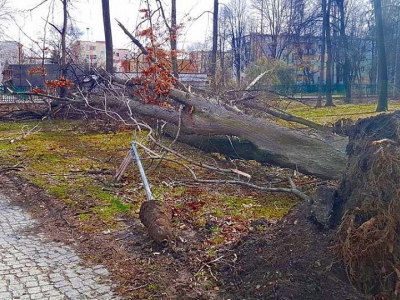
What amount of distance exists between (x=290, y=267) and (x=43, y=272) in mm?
1978

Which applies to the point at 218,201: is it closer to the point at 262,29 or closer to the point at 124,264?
the point at 124,264

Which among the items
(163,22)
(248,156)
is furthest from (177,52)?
(248,156)

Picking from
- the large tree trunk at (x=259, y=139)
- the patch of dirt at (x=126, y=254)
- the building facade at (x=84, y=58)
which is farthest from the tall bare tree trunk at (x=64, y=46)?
the patch of dirt at (x=126, y=254)

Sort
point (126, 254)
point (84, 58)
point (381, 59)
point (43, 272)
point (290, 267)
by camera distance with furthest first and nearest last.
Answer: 1. point (381, 59)
2. point (84, 58)
3. point (126, 254)
4. point (43, 272)
5. point (290, 267)

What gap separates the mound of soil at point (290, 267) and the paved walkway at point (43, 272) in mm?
974

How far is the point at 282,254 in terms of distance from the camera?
3.22 metres

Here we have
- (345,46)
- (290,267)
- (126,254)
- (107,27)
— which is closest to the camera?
(290,267)

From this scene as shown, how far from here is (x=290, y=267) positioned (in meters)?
3.04

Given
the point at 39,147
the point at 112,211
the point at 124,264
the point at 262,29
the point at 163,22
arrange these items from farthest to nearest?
the point at 262,29, the point at 163,22, the point at 39,147, the point at 112,211, the point at 124,264

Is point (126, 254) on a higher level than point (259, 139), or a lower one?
lower

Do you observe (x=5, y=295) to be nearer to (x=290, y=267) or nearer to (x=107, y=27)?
(x=290, y=267)

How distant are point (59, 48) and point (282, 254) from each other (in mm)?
13269

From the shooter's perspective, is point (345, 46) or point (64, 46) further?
point (345, 46)

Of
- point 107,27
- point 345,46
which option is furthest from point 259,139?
point 345,46
